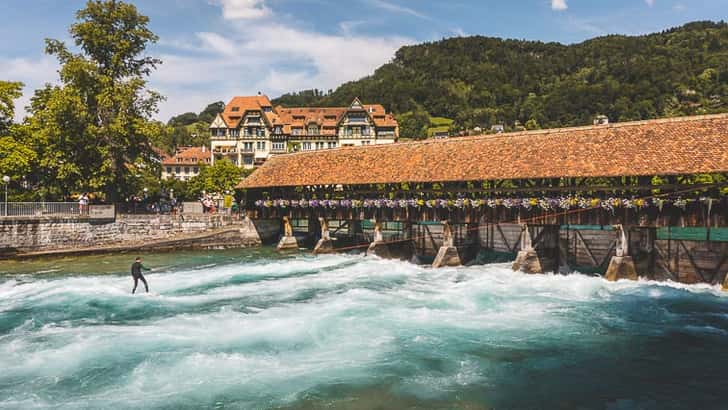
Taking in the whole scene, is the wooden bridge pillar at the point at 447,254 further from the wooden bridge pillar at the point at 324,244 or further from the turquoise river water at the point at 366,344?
the wooden bridge pillar at the point at 324,244

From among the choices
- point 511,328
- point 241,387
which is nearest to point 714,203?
point 511,328

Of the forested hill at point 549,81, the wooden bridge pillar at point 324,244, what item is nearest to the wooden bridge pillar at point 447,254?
the wooden bridge pillar at point 324,244

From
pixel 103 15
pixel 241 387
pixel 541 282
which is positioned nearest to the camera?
pixel 241 387

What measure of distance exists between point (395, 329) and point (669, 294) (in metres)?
10.7

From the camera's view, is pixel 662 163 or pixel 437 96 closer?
pixel 662 163

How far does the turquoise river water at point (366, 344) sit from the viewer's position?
464 inches

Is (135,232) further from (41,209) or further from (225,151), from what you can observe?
(225,151)

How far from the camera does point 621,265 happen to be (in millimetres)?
21766

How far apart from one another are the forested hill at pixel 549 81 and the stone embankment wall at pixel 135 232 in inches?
3338

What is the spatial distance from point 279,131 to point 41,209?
4485 cm

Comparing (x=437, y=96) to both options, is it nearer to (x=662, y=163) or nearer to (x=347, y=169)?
(x=347, y=169)

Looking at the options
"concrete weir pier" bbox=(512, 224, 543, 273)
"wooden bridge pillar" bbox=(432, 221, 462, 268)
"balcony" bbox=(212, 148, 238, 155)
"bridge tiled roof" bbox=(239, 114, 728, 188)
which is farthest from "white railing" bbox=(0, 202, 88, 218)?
"balcony" bbox=(212, 148, 238, 155)

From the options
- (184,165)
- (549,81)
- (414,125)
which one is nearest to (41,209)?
(184,165)

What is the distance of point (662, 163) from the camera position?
20906mm
